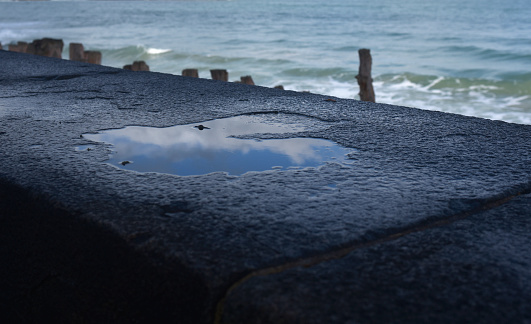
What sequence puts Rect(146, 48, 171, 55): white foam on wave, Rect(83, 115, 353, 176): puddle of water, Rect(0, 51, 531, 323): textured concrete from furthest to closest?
Result: Rect(146, 48, 171, 55): white foam on wave → Rect(83, 115, 353, 176): puddle of water → Rect(0, 51, 531, 323): textured concrete

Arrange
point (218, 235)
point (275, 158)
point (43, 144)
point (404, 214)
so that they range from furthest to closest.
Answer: point (43, 144) → point (275, 158) → point (404, 214) → point (218, 235)

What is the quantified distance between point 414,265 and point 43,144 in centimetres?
143

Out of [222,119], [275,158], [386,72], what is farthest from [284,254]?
[386,72]

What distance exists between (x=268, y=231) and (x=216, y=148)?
82 cm

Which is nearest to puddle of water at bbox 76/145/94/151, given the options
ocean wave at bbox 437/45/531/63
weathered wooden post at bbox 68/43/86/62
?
weathered wooden post at bbox 68/43/86/62

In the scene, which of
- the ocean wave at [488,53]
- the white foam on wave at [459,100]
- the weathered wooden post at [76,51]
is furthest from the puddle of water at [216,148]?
the ocean wave at [488,53]

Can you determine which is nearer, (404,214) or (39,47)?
(404,214)

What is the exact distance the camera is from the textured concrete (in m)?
0.93

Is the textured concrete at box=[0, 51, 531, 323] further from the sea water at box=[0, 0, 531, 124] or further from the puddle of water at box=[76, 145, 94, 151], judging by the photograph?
the sea water at box=[0, 0, 531, 124]

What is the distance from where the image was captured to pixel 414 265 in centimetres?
102

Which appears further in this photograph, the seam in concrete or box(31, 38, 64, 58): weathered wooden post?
box(31, 38, 64, 58): weathered wooden post

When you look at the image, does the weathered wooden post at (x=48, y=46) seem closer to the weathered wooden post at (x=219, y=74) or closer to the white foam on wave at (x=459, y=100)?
the weathered wooden post at (x=219, y=74)

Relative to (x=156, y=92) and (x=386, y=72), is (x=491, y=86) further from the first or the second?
(x=156, y=92)

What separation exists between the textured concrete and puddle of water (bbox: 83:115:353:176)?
7 centimetres
